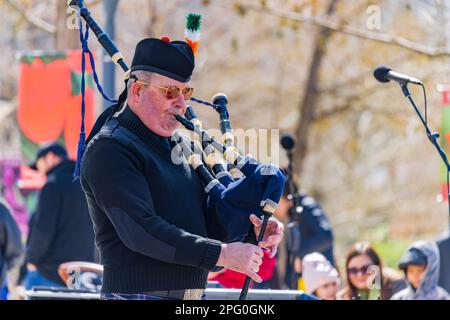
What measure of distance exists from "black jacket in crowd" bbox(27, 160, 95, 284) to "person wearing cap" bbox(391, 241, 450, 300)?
238 cm

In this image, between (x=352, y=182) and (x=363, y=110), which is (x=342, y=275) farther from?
(x=352, y=182)

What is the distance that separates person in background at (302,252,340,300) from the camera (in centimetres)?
742

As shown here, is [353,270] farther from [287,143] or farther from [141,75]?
[141,75]

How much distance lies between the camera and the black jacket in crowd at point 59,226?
8281mm

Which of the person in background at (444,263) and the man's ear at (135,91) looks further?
the person in background at (444,263)

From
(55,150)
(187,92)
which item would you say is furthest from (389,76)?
(55,150)

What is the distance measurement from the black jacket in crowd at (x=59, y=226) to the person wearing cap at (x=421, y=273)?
2378 millimetres

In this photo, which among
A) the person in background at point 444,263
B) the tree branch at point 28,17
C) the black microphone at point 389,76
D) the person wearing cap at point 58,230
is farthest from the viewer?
the tree branch at point 28,17

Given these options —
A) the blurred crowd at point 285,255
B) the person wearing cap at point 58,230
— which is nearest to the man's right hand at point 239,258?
the blurred crowd at point 285,255

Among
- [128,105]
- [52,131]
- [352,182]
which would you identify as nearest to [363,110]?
[352,182]

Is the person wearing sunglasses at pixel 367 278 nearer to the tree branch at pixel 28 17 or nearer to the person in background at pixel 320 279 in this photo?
the person in background at pixel 320 279

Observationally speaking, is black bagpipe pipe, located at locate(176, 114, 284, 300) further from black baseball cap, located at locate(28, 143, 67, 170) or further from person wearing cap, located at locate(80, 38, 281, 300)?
black baseball cap, located at locate(28, 143, 67, 170)

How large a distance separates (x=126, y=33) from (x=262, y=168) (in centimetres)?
Answer: 1152

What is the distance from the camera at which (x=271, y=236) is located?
4.33 metres
